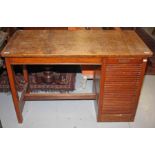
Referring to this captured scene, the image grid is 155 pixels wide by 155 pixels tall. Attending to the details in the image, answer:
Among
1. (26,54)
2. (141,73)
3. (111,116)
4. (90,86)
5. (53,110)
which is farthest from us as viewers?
(90,86)

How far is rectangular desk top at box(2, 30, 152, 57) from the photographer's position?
151cm

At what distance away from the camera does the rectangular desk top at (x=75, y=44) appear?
4.95 feet

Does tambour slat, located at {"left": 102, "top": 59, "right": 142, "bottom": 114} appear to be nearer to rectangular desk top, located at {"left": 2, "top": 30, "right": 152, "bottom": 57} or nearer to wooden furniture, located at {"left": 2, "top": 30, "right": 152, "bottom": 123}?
wooden furniture, located at {"left": 2, "top": 30, "right": 152, "bottom": 123}

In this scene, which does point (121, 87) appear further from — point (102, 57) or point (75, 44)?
point (75, 44)

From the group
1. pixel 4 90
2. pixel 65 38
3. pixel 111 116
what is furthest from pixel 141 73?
pixel 4 90

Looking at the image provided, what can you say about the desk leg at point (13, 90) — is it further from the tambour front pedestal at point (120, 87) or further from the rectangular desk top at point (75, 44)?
the tambour front pedestal at point (120, 87)

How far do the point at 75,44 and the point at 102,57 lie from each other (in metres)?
0.29

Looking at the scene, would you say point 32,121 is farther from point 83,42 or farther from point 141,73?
point 141,73

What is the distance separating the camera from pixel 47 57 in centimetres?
152

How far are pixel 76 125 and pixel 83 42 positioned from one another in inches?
32.1

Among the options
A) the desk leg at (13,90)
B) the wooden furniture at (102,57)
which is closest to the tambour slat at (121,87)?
the wooden furniture at (102,57)

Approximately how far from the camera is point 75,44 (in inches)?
65.7

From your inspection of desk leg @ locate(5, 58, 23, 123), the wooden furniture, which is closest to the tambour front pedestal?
the wooden furniture

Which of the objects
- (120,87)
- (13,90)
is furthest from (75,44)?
(13,90)
